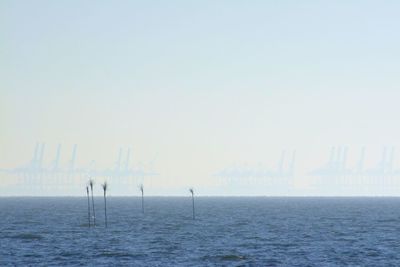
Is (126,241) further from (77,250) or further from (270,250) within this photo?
(270,250)

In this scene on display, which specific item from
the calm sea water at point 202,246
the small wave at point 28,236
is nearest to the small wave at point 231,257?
the calm sea water at point 202,246

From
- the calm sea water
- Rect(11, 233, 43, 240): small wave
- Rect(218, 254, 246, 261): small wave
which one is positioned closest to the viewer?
the calm sea water

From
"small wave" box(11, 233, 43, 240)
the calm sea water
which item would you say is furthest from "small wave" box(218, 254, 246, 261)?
"small wave" box(11, 233, 43, 240)

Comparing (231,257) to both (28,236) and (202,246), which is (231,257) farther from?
(28,236)

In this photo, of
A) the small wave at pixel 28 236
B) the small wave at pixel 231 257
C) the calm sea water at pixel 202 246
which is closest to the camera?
the calm sea water at pixel 202 246

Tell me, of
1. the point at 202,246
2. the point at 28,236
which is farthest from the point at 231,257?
the point at 28,236

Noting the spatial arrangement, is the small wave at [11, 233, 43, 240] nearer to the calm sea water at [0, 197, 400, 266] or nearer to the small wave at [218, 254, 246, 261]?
the calm sea water at [0, 197, 400, 266]

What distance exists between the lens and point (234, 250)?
3733 inches

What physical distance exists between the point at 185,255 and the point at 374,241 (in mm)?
36570

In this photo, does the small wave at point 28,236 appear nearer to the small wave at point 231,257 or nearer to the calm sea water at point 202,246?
the calm sea water at point 202,246

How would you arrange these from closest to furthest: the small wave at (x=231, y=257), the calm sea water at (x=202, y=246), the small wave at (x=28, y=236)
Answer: the calm sea water at (x=202, y=246)
the small wave at (x=231, y=257)
the small wave at (x=28, y=236)

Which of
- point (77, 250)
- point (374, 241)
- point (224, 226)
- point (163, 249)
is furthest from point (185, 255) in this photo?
point (224, 226)

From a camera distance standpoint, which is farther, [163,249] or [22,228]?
[22,228]

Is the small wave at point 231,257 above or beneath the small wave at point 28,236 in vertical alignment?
above
